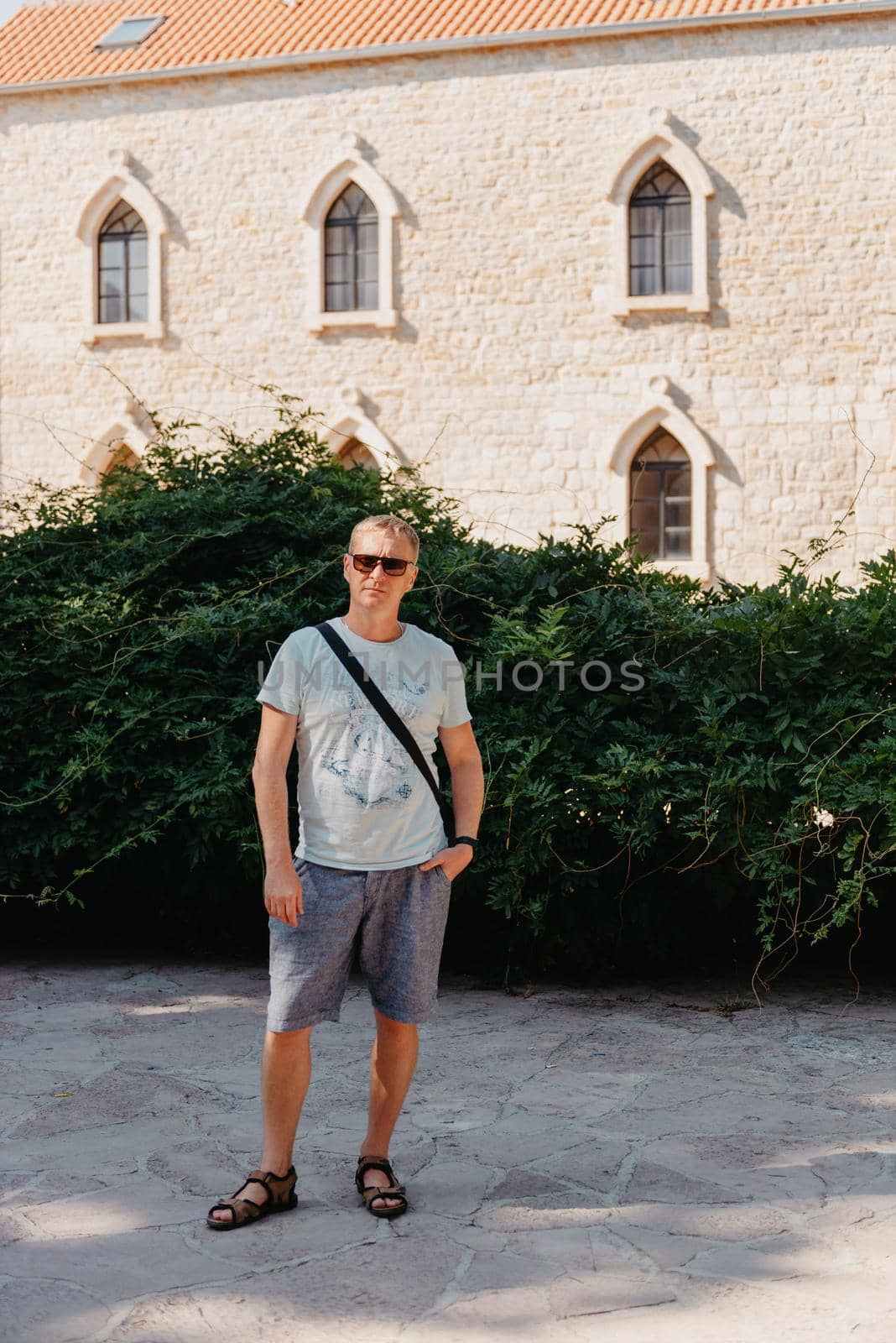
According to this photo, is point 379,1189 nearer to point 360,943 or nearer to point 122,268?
point 360,943

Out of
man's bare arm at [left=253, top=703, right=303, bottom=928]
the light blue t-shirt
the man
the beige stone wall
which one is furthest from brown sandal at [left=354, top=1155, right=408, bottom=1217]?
the beige stone wall

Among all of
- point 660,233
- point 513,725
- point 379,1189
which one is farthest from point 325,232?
point 379,1189

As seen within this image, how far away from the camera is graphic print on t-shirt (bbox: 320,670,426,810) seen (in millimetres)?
3291

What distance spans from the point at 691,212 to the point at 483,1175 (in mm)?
17759

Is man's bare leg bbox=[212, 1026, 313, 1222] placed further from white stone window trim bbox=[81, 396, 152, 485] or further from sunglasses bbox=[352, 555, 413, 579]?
white stone window trim bbox=[81, 396, 152, 485]

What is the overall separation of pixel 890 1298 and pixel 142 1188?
6.16ft

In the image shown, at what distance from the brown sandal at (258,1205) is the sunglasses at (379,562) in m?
1.54

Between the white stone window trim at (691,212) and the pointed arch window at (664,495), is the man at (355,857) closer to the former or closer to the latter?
A: the pointed arch window at (664,495)

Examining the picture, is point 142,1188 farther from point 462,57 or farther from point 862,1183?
point 462,57

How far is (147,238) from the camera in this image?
21141 millimetres

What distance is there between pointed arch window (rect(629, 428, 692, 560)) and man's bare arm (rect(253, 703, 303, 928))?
54.0 ft

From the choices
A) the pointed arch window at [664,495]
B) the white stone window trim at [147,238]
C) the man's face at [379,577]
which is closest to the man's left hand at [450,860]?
the man's face at [379,577]

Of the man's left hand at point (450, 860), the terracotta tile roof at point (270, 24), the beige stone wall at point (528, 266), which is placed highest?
the terracotta tile roof at point (270, 24)

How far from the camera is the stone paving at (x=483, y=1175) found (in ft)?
9.27
